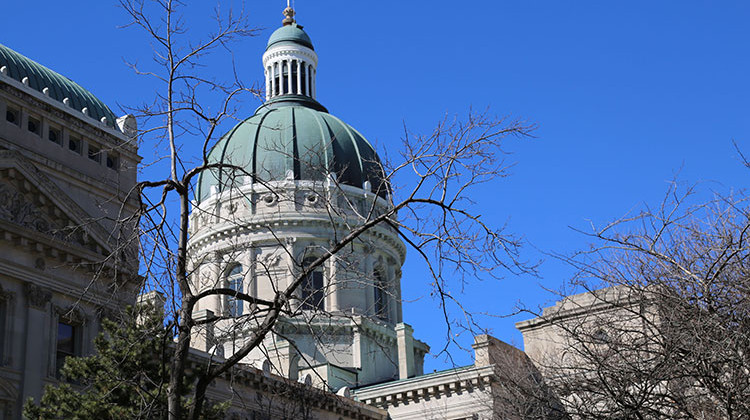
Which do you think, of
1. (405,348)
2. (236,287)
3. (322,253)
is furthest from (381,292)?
(236,287)

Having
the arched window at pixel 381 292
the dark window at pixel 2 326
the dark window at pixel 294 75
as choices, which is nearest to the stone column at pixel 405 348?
the arched window at pixel 381 292

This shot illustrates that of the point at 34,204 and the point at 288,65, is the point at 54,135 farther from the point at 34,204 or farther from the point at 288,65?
the point at 288,65

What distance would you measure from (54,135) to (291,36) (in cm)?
4848

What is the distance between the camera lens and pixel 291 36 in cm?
8181

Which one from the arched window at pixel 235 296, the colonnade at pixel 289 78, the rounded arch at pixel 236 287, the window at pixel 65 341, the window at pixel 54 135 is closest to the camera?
the rounded arch at pixel 236 287

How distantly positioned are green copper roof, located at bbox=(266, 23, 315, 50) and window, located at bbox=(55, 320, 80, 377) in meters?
50.8

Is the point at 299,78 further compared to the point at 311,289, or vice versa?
the point at 299,78

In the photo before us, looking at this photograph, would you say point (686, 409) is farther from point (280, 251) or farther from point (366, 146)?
point (366, 146)

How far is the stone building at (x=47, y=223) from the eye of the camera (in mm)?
30875

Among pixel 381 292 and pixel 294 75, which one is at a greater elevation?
pixel 294 75

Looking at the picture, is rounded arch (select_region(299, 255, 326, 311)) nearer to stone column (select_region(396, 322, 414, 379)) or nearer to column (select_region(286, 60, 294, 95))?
stone column (select_region(396, 322, 414, 379))

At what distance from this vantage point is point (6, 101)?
1292 inches

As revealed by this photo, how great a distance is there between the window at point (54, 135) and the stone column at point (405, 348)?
106ft

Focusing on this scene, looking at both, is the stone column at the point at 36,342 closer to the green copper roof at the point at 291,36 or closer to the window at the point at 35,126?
the window at the point at 35,126
